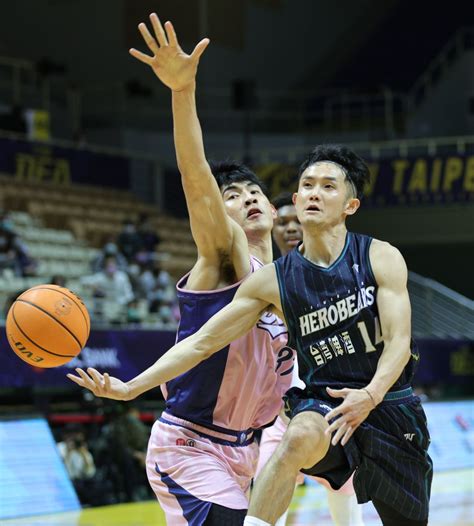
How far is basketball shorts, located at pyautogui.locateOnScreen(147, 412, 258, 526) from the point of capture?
486 cm

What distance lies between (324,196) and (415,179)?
18.0 meters

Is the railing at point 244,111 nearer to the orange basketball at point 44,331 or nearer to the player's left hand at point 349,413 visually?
the orange basketball at point 44,331

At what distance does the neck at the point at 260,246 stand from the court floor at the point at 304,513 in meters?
Answer: 4.83

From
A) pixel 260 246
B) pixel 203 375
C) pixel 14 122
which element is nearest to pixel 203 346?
pixel 203 375

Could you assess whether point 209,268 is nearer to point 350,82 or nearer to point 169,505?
point 169,505

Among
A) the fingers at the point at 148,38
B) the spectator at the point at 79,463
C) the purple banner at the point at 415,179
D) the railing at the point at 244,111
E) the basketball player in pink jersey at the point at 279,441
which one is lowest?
the spectator at the point at 79,463

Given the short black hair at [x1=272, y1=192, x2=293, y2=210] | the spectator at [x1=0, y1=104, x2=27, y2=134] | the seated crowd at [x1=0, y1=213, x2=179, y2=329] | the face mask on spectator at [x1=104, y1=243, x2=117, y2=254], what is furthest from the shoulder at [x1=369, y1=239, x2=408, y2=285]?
the spectator at [x1=0, y1=104, x2=27, y2=134]

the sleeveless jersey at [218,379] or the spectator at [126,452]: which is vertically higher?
the sleeveless jersey at [218,379]

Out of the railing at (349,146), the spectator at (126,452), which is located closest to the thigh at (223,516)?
the spectator at (126,452)

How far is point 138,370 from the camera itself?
13.4 meters

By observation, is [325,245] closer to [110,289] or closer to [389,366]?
[389,366]

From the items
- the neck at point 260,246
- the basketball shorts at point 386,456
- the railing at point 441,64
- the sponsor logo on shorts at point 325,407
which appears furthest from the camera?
the railing at point 441,64

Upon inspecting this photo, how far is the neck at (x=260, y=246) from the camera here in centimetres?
584

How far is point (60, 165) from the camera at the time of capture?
21.6 meters
